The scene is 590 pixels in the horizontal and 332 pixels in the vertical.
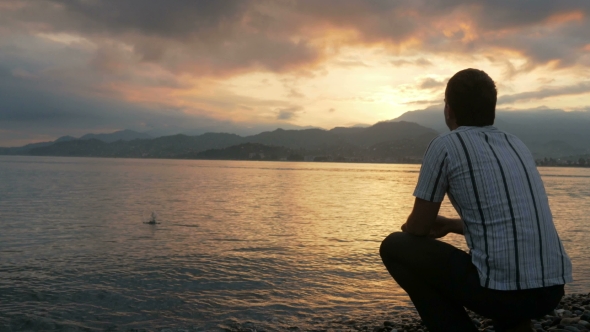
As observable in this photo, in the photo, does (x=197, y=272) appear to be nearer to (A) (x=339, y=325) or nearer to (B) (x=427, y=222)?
(A) (x=339, y=325)

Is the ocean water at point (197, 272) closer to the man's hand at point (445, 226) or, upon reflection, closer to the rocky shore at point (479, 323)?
the rocky shore at point (479, 323)

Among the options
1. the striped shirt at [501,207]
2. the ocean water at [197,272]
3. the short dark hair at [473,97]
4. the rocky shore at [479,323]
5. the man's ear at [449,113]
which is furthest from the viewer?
the ocean water at [197,272]

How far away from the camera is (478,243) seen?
3373 mm

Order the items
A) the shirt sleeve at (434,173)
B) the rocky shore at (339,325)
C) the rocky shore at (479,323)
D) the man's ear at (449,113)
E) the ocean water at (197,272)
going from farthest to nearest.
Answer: the ocean water at (197,272) < the rocky shore at (339,325) < the rocky shore at (479,323) < the man's ear at (449,113) < the shirt sleeve at (434,173)

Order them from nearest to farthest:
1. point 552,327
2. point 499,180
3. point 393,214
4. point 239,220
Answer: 1. point 499,180
2. point 552,327
3. point 239,220
4. point 393,214

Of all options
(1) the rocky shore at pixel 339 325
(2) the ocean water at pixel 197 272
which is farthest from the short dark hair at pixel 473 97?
(2) the ocean water at pixel 197 272

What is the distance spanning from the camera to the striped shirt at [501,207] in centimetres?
320

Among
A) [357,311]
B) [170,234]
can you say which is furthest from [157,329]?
[170,234]

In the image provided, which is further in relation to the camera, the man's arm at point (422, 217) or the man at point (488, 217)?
the man's arm at point (422, 217)

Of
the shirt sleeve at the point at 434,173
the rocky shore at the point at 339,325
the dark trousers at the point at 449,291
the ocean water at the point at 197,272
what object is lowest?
the ocean water at the point at 197,272

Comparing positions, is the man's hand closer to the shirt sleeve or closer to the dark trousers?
the dark trousers

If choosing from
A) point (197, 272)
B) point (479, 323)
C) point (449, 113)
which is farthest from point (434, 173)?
point (197, 272)

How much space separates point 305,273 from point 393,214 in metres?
18.5

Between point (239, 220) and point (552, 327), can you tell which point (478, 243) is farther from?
point (239, 220)
